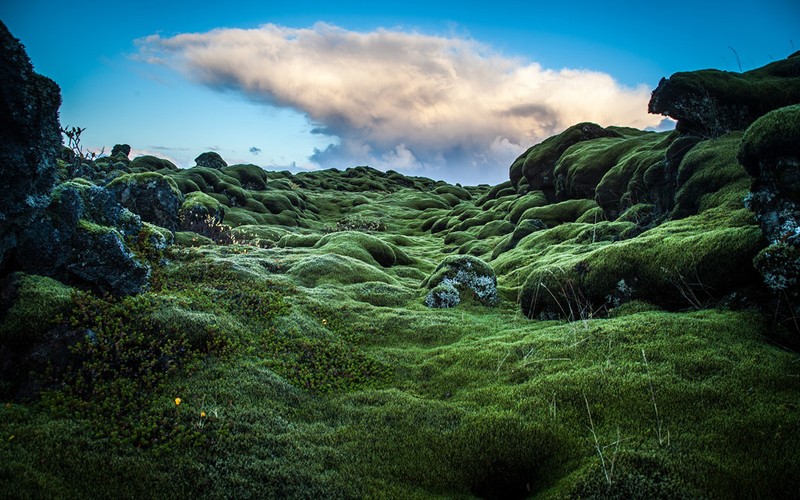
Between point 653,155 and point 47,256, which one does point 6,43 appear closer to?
point 47,256

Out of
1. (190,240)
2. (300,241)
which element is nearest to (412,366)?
(190,240)

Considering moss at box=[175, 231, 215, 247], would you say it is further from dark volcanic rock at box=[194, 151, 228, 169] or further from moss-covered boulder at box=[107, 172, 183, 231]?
dark volcanic rock at box=[194, 151, 228, 169]

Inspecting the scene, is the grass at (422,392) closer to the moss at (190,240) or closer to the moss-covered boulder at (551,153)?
the moss at (190,240)

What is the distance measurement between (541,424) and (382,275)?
704 inches

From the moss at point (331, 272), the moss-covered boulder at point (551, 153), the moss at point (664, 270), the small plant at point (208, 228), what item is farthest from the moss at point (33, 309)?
the moss-covered boulder at point (551, 153)

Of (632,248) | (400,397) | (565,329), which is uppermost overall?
(632,248)

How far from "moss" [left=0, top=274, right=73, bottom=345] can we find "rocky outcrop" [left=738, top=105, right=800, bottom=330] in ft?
56.9

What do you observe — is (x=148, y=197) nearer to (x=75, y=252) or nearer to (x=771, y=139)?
(x=75, y=252)

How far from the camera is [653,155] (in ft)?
103

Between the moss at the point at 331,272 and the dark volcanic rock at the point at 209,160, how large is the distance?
99.6 m

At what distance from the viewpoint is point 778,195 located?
38.4ft

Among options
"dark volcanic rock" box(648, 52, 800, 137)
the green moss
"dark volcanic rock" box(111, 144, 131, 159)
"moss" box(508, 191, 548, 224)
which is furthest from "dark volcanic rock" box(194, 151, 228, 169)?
"dark volcanic rock" box(648, 52, 800, 137)

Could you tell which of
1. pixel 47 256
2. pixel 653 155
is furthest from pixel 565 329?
pixel 653 155

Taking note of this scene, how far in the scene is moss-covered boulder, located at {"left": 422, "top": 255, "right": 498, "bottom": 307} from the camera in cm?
1956
